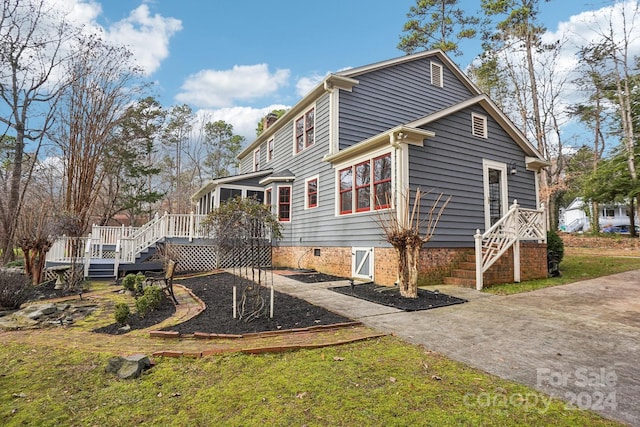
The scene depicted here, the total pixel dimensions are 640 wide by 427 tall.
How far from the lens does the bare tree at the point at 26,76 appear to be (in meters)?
11.1

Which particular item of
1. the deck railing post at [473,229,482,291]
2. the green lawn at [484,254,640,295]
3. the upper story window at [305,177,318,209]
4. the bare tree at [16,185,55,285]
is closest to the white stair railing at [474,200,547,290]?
the deck railing post at [473,229,482,291]

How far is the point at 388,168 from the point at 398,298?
363cm

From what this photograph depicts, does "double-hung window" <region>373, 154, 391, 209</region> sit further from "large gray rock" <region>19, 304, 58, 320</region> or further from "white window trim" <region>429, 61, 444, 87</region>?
"large gray rock" <region>19, 304, 58, 320</region>

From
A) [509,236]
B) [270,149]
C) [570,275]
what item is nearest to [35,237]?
[270,149]

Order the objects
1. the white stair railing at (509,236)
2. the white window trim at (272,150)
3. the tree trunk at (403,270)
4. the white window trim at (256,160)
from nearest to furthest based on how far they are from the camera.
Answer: the tree trunk at (403,270)
the white stair railing at (509,236)
the white window trim at (272,150)
the white window trim at (256,160)

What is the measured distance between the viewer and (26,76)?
11992 mm

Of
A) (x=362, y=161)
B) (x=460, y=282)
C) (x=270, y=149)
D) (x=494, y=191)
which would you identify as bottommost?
(x=460, y=282)

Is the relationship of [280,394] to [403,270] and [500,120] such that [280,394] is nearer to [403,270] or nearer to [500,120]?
[403,270]

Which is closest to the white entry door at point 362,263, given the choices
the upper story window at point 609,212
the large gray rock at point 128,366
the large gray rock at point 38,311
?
the large gray rock at point 128,366

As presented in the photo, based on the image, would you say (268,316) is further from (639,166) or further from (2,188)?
(639,166)

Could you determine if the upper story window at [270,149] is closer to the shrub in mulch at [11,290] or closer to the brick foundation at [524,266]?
the shrub in mulch at [11,290]

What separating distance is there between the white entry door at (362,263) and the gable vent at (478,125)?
5.16 meters

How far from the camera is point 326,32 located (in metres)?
16.0

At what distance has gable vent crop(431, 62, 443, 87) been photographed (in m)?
13.3
